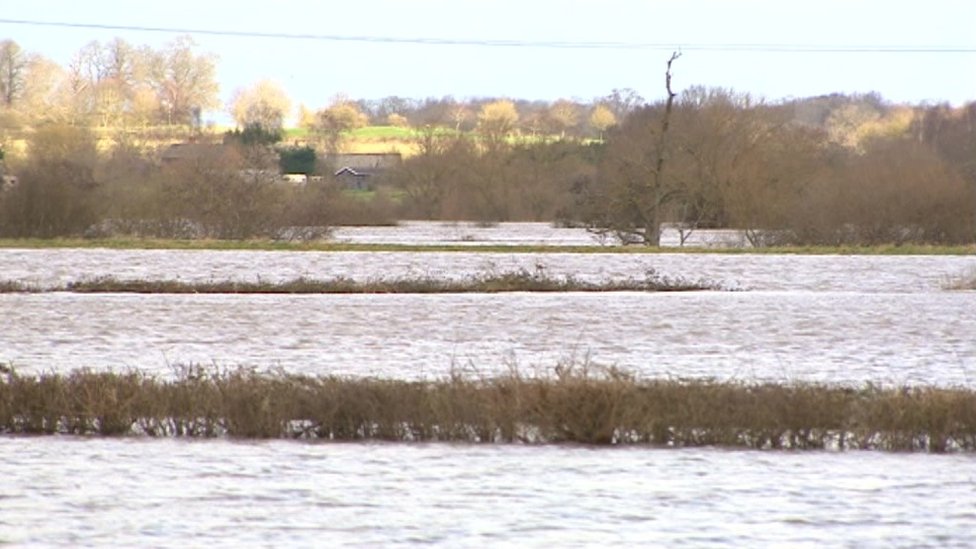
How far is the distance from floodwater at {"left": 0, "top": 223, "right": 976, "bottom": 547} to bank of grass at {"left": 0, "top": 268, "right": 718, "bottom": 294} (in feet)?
4.25

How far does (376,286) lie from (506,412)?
2285 cm

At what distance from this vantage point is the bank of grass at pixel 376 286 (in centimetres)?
3955

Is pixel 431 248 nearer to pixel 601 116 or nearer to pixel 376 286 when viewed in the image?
pixel 376 286

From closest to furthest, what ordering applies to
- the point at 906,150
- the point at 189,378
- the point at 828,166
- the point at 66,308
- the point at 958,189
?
the point at 189,378 < the point at 66,308 < the point at 958,189 < the point at 828,166 < the point at 906,150

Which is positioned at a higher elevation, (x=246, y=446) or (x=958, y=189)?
(x=958, y=189)

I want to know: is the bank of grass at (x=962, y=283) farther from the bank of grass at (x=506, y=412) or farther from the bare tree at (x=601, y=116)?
the bare tree at (x=601, y=116)

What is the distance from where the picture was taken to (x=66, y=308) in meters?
33.8

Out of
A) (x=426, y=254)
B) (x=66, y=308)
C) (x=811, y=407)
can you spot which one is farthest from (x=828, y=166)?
(x=811, y=407)

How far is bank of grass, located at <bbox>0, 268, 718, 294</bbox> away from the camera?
130ft

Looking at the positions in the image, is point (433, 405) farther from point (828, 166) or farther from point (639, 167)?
point (828, 166)

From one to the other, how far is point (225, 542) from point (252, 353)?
13.2m

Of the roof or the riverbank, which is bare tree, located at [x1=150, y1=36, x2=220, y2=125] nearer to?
the roof

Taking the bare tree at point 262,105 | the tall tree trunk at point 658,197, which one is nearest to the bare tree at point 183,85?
the bare tree at point 262,105

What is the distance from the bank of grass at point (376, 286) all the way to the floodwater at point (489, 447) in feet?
4.25
